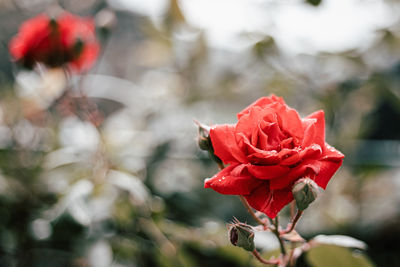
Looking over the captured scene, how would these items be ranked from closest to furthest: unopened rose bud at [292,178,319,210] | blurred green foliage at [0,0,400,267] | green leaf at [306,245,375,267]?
1. unopened rose bud at [292,178,319,210]
2. green leaf at [306,245,375,267]
3. blurred green foliage at [0,0,400,267]

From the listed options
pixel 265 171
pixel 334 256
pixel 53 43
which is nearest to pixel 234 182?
pixel 265 171

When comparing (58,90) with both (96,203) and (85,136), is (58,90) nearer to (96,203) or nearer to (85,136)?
(85,136)

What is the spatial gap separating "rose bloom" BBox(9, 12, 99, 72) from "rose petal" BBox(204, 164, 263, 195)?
1.78ft

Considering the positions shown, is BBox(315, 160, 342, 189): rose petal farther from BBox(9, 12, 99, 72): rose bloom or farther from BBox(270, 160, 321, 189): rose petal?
BBox(9, 12, 99, 72): rose bloom

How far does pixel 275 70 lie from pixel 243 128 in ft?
1.96

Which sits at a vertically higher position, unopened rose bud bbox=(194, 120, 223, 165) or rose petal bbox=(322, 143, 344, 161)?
rose petal bbox=(322, 143, 344, 161)

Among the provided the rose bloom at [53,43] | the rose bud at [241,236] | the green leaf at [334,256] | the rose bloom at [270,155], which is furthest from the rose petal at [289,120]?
the rose bloom at [53,43]

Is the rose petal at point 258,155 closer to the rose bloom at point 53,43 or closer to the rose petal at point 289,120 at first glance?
the rose petal at point 289,120

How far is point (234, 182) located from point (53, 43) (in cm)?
58

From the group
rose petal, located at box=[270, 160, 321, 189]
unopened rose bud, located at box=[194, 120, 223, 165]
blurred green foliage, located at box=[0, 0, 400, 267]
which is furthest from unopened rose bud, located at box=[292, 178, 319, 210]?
blurred green foliage, located at box=[0, 0, 400, 267]

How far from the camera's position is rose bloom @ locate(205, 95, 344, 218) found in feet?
1.14

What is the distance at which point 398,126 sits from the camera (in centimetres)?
130

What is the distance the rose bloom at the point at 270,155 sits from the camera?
13.7 inches

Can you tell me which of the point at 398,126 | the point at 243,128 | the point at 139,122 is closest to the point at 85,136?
the point at 139,122
